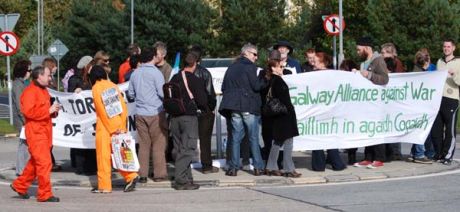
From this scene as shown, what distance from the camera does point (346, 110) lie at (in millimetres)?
13727

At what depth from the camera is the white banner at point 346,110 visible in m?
13.4

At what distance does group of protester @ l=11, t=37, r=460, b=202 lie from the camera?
1110 centimetres

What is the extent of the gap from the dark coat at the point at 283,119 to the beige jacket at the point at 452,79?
302 centimetres

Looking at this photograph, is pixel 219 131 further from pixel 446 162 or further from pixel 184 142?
pixel 446 162

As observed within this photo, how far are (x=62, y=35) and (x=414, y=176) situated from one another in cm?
5249

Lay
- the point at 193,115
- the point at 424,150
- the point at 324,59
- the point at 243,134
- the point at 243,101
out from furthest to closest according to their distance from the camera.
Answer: the point at 424,150
the point at 324,59
the point at 243,134
the point at 243,101
the point at 193,115

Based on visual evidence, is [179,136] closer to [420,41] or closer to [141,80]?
[141,80]

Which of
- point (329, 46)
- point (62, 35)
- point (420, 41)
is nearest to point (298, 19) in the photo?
point (329, 46)

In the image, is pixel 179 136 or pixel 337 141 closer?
pixel 179 136

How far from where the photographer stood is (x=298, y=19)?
54250 mm

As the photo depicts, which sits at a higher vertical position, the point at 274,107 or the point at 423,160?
the point at 274,107

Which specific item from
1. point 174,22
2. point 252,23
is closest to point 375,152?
point 252,23

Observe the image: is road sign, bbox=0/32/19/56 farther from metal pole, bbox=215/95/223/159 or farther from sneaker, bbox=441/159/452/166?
sneaker, bbox=441/159/452/166

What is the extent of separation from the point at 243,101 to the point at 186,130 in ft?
3.53
